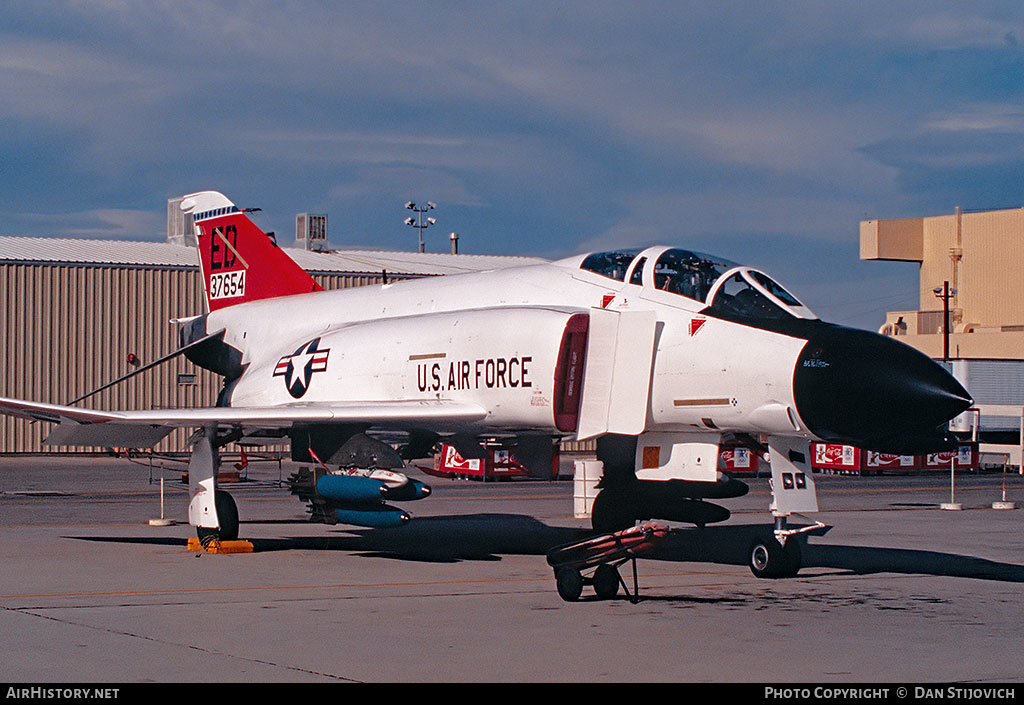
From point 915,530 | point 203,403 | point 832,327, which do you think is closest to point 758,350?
point 832,327

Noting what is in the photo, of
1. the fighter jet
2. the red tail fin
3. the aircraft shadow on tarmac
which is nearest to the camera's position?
the fighter jet

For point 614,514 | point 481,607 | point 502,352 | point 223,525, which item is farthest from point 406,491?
point 481,607

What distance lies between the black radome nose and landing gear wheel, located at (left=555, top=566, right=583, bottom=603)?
272 cm

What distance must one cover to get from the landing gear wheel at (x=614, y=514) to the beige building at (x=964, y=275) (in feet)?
195

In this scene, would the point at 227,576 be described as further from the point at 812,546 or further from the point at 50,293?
the point at 50,293

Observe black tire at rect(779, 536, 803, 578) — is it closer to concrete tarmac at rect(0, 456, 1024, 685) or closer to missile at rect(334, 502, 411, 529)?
concrete tarmac at rect(0, 456, 1024, 685)

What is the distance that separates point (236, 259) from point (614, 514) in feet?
32.2

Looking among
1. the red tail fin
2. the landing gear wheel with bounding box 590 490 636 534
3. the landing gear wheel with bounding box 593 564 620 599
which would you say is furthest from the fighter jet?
the red tail fin

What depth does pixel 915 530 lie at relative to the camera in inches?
779

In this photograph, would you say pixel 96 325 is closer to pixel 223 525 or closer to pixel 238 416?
pixel 223 525

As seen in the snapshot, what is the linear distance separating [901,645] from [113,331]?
4015 cm

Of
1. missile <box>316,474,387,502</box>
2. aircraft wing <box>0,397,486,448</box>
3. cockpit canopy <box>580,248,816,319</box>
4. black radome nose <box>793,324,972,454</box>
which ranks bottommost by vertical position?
missile <box>316,474,387,502</box>

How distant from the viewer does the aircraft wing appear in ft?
47.3

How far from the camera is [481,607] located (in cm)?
1106
